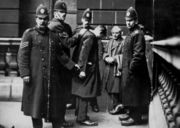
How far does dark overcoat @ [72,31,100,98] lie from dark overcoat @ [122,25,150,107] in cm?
50

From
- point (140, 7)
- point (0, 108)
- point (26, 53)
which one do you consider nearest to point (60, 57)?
point (26, 53)

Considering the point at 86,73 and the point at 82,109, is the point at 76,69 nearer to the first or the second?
the point at 86,73

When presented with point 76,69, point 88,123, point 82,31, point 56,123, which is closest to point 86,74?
point 76,69

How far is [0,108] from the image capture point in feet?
17.2

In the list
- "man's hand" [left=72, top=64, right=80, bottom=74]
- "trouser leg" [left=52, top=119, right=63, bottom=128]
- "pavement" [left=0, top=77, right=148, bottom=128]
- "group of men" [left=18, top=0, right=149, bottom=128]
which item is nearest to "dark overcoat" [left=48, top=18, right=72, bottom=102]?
"group of men" [left=18, top=0, right=149, bottom=128]

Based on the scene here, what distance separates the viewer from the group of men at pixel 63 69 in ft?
14.6

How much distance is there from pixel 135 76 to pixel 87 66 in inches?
28.0

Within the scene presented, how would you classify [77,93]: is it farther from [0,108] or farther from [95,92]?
[0,108]

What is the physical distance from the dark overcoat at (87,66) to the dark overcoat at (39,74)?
739mm

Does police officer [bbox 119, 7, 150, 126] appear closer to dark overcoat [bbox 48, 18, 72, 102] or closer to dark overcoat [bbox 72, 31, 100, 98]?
dark overcoat [bbox 72, 31, 100, 98]

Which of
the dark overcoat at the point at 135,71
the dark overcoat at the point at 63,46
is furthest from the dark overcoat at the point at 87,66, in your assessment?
the dark overcoat at the point at 135,71

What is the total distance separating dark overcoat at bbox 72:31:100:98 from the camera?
17.7 ft

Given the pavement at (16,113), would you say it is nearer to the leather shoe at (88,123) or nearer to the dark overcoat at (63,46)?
the leather shoe at (88,123)

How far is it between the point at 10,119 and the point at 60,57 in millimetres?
959
